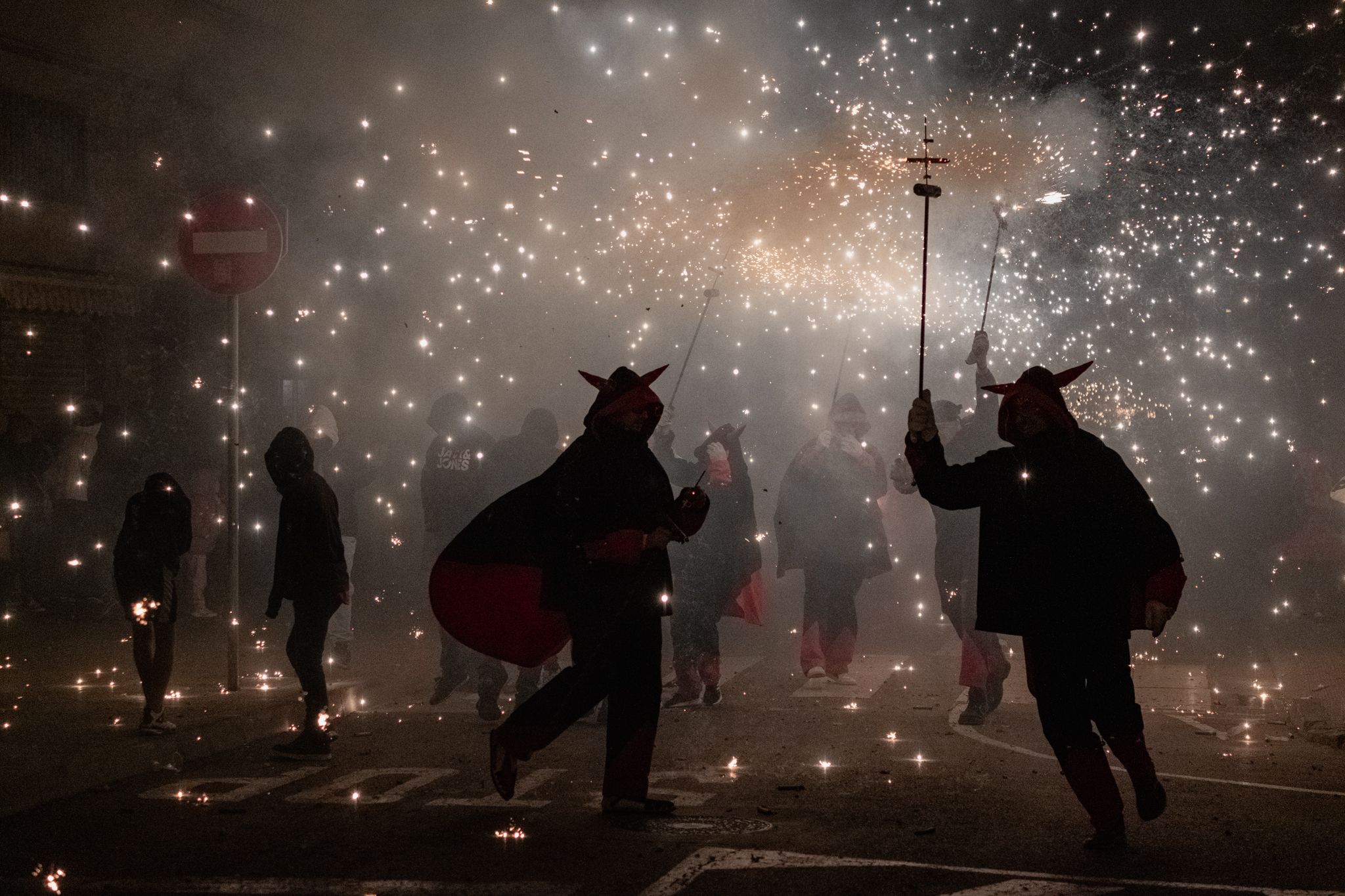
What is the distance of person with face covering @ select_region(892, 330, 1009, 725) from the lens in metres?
8.53

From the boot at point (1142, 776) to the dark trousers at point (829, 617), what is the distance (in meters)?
5.35

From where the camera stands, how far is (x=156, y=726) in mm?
7336

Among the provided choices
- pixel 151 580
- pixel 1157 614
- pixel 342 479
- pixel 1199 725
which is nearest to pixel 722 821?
pixel 1157 614

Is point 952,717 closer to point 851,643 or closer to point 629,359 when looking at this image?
point 851,643

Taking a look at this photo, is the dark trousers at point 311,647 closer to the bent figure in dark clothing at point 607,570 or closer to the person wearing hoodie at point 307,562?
the person wearing hoodie at point 307,562

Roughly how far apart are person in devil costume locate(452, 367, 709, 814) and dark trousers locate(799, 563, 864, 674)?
187 inches

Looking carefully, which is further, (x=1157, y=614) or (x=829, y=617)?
(x=829, y=617)

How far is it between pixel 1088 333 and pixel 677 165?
20.4 ft

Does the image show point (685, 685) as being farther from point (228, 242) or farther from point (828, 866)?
point (828, 866)

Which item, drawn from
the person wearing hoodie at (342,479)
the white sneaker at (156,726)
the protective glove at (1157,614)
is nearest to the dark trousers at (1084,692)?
the protective glove at (1157,614)

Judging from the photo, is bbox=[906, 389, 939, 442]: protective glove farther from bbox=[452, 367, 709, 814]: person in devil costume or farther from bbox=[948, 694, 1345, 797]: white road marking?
bbox=[948, 694, 1345, 797]: white road marking

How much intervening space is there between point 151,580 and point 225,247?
2.44 meters

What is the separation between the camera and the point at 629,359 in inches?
663

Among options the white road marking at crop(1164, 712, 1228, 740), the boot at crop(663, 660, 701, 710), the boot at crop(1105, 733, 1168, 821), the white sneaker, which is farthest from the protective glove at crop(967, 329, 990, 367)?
the white sneaker
